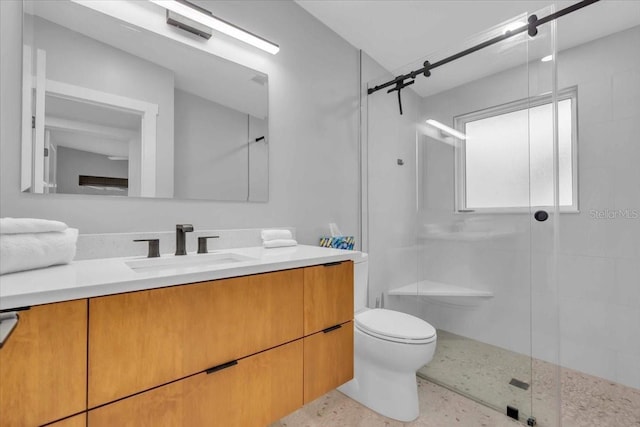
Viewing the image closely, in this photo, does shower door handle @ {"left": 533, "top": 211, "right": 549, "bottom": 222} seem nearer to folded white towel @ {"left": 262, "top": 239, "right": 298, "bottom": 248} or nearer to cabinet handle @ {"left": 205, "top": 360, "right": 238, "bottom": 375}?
folded white towel @ {"left": 262, "top": 239, "right": 298, "bottom": 248}

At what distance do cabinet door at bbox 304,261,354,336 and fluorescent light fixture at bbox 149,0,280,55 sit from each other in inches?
50.6

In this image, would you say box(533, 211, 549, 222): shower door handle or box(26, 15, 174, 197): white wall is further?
box(533, 211, 549, 222): shower door handle

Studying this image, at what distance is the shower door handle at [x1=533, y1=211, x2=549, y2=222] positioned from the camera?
1.59 meters

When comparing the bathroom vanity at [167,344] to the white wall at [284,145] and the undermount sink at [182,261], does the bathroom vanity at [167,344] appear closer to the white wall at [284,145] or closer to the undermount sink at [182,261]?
the undermount sink at [182,261]

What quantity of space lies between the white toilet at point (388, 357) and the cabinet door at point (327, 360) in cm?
28

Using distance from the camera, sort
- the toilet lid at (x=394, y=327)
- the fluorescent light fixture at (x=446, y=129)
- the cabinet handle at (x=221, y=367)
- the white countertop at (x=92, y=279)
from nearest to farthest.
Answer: the white countertop at (x=92, y=279) < the cabinet handle at (x=221, y=367) < the toilet lid at (x=394, y=327) < the fluorescent light fixture at (x=446, y=129)

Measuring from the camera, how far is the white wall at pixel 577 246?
174 centimetres

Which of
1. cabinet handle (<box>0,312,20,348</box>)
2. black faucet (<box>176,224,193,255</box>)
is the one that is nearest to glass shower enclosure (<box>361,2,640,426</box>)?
black faucet (<box>176,224,193,255</box>)

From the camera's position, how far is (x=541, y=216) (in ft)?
5.26

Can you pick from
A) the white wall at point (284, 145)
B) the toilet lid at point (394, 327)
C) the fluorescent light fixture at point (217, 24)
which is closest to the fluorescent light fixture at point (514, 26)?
the white wall at point (284, 145)

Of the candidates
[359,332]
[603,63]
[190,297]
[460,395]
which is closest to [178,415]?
[190,297]

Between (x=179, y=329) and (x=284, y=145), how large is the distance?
1232 mm

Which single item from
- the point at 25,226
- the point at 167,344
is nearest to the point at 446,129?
the point at 167,344

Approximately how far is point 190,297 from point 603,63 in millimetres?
2823
